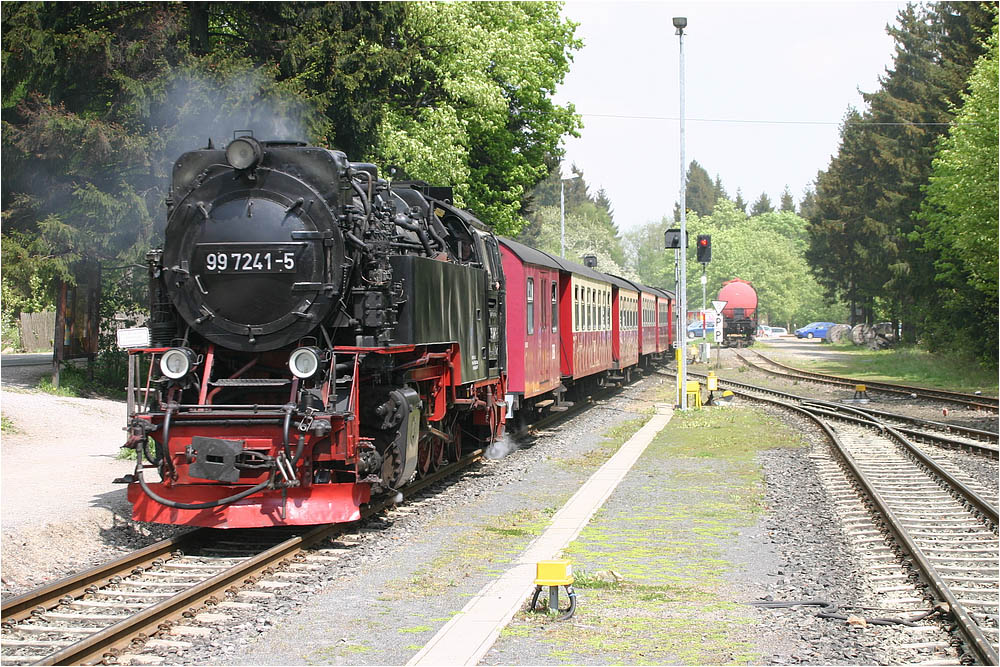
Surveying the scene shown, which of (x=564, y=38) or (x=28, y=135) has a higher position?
(x=564, y=38)

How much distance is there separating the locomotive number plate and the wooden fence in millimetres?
35191

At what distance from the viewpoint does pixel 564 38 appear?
3409cm

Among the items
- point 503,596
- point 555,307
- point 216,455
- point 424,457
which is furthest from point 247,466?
point 555,307

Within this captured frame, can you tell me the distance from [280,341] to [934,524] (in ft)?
21.7

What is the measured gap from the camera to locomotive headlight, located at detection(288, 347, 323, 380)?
8.52 metres

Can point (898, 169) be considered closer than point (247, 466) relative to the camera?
No

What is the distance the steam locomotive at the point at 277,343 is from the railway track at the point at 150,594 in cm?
36

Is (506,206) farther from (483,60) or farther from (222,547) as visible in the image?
(222,547)

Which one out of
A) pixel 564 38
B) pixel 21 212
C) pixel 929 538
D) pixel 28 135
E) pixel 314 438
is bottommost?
→ pixel 929 538

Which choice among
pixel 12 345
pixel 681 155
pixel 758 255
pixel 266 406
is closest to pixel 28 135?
pixel 266 406

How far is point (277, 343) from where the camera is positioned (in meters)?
8.91

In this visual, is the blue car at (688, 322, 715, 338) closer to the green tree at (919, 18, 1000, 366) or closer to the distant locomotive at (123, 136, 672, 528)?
the green tree at (919, 18, 1000, 366)

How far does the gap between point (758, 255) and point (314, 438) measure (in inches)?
3392

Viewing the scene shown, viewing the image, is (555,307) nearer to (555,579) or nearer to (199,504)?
(199,504)
